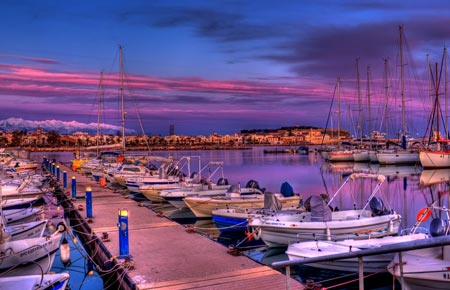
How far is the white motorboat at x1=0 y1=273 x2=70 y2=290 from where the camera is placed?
8195mm

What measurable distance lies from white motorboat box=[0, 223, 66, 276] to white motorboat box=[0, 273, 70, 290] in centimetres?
144

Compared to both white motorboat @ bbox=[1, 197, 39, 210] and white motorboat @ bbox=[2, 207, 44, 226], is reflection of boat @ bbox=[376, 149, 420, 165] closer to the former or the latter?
white motorboat @ bbox=[1, 197, 39, 210]

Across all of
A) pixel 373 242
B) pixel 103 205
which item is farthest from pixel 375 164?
pixel 373 242

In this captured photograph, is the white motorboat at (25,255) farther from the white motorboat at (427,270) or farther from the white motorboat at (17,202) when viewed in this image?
the white motorboat at (17,202)

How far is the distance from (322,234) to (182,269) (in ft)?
18.9

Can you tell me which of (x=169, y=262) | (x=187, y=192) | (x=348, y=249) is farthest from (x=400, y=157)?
(x=169, y=262)

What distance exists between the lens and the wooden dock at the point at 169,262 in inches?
376

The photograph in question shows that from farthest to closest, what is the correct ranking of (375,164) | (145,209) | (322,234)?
(375,164), (145,209), (322,234)

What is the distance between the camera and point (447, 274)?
31.1 feet

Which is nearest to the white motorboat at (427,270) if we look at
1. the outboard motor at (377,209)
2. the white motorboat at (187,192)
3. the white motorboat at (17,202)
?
the outboard motor at (377,209)

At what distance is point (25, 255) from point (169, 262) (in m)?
3.63

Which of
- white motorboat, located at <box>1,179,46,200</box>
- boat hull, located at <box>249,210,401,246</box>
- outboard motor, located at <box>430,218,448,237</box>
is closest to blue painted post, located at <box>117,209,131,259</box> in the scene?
boat hull, located at <box>249,210,401,246</box>

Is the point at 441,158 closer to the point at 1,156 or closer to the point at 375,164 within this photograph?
the point at 375,164

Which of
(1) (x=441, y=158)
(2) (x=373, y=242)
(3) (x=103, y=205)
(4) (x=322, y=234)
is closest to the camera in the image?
(2) (x=373, y=242)
